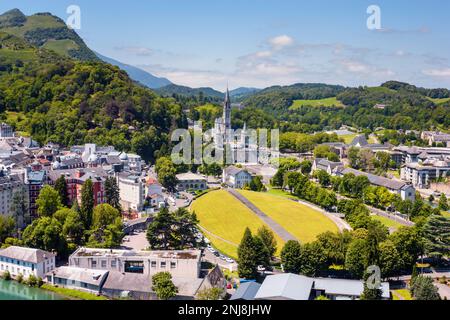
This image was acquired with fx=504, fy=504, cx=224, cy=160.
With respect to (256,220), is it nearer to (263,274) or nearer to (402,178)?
(263,274)

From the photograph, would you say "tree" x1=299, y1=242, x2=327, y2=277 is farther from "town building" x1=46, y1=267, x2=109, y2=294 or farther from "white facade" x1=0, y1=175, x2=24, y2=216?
"white facade" x1=0, y1=175, x2=24, y2=216

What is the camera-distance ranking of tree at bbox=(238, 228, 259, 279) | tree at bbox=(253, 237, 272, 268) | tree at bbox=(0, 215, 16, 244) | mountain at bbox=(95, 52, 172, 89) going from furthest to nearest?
mountain at bbox=(95, 52, 172, 89), tree at bbox=(0, 215, 16, 244), tree at bbox=(253, 237, 272, 268), tree at bbox=(238, 228, 259, 279)

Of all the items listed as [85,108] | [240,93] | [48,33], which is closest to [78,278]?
[85,108]

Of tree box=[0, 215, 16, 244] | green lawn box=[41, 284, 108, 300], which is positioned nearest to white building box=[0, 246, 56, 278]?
green lawn box=[41, 284, 108, 300]

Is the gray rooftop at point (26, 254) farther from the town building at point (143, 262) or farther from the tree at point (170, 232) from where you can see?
the tree at point (170, 232)

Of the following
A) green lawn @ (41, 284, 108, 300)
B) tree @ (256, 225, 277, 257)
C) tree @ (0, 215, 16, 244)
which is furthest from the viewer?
tree @ (0, 215, 16, 244)
